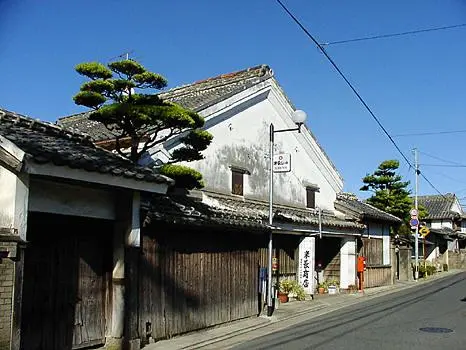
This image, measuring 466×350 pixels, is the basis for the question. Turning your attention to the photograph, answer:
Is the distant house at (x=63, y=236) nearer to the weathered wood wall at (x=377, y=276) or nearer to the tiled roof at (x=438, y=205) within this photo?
the weathered wood wall at (x=377, y=276)

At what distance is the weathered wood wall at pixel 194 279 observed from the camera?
438 inches

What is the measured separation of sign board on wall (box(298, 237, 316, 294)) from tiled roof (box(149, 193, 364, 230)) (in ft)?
3.37

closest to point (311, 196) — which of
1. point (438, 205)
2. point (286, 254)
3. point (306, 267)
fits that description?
point (306, 267)

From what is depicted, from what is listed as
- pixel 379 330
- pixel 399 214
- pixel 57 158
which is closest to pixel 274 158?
pixel 379 330

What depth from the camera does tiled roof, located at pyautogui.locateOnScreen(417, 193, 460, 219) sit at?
2427 inches

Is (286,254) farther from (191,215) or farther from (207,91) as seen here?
(191,215)

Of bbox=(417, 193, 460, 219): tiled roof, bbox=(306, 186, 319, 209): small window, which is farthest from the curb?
bbox=(417, 193, 460, 219): tiled roof

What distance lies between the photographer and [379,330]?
507 inches

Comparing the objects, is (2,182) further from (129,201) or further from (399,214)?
(399,214)

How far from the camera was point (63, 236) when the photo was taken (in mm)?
9750

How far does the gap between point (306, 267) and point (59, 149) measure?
1419 cm

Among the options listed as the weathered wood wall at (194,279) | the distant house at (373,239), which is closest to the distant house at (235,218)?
the weathered wood wall at (194,279)

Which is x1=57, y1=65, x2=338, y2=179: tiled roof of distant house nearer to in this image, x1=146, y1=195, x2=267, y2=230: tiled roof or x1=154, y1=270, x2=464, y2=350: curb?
x1=146, y1=195, x2=267, y2=230: tiled roof

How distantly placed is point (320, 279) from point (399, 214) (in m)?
12.6
